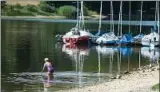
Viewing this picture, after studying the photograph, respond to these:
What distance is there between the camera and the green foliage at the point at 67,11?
18125 centimetres

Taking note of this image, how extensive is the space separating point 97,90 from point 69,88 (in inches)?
128

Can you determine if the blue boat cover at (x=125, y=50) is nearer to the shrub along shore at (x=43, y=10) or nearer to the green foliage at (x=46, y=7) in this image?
the shrub along shore at (x=43, y=10)

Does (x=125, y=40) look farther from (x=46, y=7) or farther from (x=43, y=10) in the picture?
(x=43, y=10)

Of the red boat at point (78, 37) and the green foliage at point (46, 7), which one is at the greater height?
the green foliage at point (46, 7)

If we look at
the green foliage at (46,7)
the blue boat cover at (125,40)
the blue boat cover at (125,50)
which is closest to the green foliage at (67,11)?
the green foliage at (46,7)

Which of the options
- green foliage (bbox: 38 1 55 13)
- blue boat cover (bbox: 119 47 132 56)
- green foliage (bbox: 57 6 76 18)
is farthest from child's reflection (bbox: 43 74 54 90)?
green foliage (bbox: 38 1 55 13)

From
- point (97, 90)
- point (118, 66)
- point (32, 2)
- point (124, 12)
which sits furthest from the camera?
point (32, 2)

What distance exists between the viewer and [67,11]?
7239 inches

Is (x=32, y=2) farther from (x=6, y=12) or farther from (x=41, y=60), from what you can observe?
(x=41, y=60)

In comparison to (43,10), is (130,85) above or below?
below

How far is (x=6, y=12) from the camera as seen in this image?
593 ft

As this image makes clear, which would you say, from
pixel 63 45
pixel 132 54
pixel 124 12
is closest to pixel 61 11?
pixel 124 12

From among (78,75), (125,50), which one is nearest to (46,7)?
(125,50)

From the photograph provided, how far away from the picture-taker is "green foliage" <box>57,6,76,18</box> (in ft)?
595
